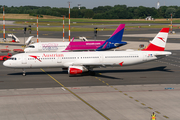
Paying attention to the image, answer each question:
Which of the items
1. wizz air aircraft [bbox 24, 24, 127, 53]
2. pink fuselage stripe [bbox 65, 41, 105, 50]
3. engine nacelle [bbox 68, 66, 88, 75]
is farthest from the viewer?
pink fuselage stripe [bbox 65, 41, 105, 50]

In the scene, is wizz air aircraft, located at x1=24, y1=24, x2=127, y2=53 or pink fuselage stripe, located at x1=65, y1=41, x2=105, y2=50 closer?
wizz air aircraft, located at x1=24, y1=24, x2=127, y2=53

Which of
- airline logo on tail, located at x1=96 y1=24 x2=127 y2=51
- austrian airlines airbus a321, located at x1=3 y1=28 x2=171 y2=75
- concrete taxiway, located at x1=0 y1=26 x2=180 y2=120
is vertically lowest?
concrete taxiway, located at x1=0 y1=26 x2=180 y2=120

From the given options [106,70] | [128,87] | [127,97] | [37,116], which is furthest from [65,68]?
[37,116]

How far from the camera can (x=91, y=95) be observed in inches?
1358

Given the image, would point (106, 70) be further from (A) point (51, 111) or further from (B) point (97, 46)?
(A) point (51, 111)

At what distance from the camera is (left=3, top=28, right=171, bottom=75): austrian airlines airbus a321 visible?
45594 mm

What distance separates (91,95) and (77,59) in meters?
13.5

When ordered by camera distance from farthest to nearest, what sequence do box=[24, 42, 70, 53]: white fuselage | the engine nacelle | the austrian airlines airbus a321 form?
1. box=[24, 42, 70, 53]: white fuselage
2. the austrian airlines airbus a321
3. the engine nacelle

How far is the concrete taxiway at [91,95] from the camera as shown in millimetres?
27516

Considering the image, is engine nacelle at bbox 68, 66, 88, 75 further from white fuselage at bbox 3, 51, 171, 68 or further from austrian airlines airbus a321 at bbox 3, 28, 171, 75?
white fuselage at bbox 3, 51, 171, 68

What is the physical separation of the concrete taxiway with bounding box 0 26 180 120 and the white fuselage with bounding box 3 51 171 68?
2277mm

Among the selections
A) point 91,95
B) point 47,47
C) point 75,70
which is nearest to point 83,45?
point 47,47

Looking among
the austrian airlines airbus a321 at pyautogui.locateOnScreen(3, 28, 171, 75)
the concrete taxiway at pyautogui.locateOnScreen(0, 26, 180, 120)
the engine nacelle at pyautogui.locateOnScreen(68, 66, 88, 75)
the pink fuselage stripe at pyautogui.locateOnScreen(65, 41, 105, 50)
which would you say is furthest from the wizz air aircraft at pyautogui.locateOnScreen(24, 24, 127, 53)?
the engine nacelle at pyautogui.locateOnScreen(68, 66, 88, 75)

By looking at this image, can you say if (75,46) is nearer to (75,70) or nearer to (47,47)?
(47,47)
